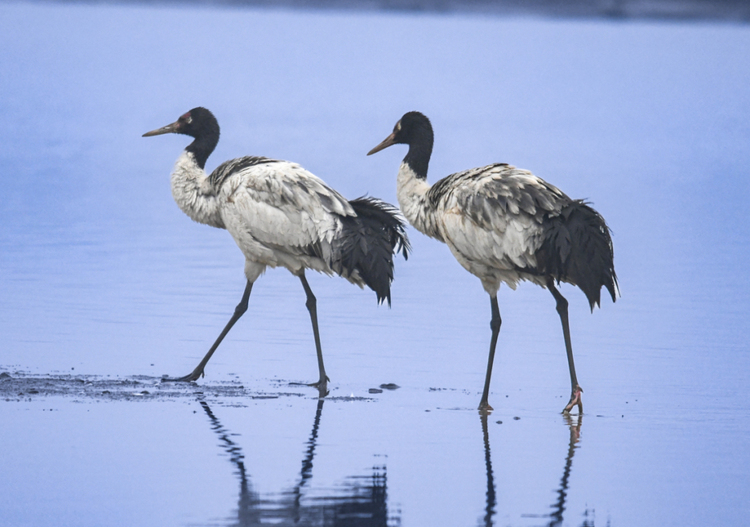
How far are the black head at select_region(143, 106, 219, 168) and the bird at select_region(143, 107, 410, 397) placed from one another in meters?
0.84

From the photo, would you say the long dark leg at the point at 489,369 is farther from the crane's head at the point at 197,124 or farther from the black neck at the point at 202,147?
the crane's head at the point at 197,124

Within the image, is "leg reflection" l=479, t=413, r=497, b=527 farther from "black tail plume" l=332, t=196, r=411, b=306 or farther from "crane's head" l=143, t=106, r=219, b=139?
"crane's head" l=143, t=106, r=219, b=139

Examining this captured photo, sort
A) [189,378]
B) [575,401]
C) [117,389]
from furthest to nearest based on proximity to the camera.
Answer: [189,378] → [117,389] → [575,401]

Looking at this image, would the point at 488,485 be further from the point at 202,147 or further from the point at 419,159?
the point at 202,147

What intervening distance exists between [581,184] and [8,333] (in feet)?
53.3

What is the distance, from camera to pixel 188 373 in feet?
33.9

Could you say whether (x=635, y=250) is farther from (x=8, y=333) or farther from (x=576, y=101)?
(x=576, y=101)

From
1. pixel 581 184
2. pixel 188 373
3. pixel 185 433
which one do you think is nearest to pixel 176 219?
pixel 581 184

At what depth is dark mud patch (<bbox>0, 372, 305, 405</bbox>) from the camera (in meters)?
9.31

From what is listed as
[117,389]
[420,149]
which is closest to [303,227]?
[420,149]

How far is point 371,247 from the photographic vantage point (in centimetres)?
1035

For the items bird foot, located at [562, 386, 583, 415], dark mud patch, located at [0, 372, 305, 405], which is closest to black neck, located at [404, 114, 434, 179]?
dark mud patch, located at [0, 372, 305, 405]

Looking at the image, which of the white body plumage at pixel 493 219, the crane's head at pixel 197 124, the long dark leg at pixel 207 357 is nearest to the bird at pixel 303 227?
the long dark leg at pixel 207 357

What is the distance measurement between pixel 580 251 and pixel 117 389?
10.7 feet
